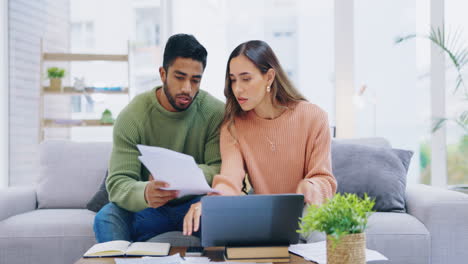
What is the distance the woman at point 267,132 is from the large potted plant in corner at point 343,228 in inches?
27.7

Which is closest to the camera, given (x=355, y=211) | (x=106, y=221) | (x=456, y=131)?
(x=355, y=211)

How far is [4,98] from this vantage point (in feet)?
15.5

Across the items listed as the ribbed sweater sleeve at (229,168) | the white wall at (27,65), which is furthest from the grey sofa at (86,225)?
the white wall at (27,65)

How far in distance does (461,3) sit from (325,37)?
1.15 m

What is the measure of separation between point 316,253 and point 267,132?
68 centimetres

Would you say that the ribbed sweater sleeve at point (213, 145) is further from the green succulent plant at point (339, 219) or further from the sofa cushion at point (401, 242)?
the green succulent plant at point (339, 219)

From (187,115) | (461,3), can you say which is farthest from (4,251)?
(461,3)

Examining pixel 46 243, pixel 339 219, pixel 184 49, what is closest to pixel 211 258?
pixel 339 219

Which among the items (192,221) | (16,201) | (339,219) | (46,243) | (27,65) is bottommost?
(46,243)

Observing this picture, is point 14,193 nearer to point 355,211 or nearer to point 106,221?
point 106,221

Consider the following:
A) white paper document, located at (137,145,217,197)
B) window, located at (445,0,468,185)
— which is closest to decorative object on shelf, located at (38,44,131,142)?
window, located at (445,0,468,185)

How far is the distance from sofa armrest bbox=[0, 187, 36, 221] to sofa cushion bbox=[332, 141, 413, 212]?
5.52 ft

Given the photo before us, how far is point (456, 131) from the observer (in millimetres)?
4168

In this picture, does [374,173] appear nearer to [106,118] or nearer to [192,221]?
[192,221]
